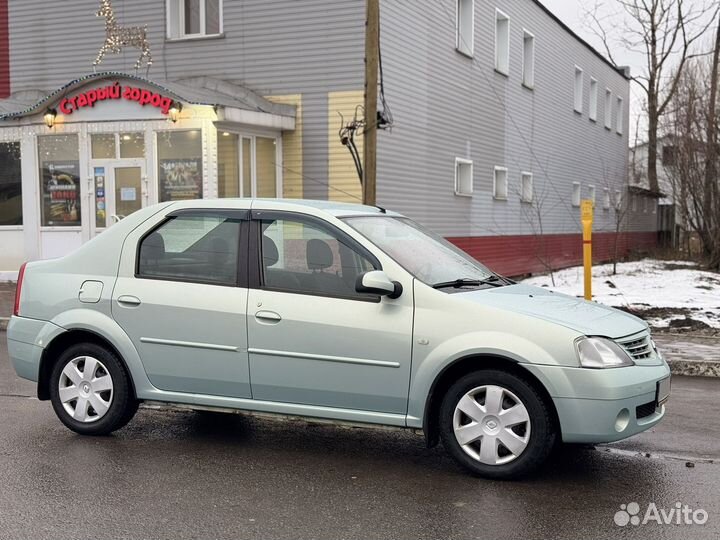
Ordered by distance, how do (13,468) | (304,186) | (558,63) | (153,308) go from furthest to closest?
(558,63) → (304,186) → (153,308) → (13,468)

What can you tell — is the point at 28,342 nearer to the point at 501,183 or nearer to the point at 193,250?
the point at 193,250

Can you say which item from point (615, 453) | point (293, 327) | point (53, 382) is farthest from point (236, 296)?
point (615, 453)

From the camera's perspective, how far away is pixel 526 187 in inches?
986

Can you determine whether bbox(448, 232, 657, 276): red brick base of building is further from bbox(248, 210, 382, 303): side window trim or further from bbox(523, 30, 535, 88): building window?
bbox(248, 210, 382, 303): side window trim

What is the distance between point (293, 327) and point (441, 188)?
46.2 ft

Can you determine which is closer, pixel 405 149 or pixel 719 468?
pixel 719 468

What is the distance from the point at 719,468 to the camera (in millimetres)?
5699

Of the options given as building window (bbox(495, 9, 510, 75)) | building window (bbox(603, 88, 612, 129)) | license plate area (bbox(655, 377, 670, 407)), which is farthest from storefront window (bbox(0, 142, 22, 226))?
building window (bbox(603, 88, 612, 129))

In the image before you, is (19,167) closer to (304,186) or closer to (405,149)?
(304,186)

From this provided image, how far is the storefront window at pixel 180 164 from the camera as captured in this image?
15.7 metres

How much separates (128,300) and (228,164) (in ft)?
33.0

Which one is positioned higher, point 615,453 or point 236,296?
point 236,296

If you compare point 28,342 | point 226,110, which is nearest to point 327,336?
point 28,342

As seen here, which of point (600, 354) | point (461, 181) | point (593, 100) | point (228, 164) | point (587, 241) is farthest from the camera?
point (593, 100)
